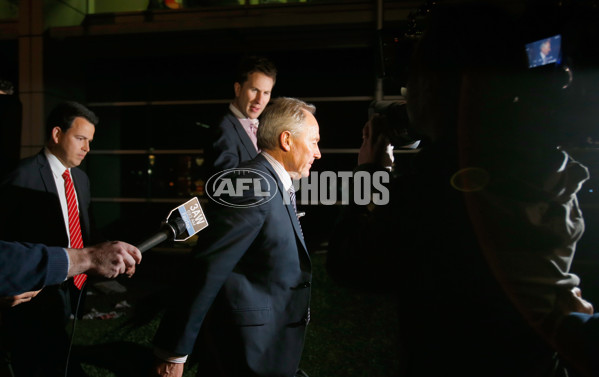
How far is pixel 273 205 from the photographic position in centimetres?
162

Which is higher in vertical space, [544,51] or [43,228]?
[544,51]

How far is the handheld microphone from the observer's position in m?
1.45

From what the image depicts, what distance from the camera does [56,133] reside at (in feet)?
8.18

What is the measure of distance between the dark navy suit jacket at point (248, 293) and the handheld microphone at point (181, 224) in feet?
0.13

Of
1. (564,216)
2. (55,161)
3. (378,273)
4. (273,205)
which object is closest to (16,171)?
(55,161)

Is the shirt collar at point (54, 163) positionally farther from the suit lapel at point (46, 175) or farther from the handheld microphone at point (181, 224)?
the handheld microphone at point (181, 224)

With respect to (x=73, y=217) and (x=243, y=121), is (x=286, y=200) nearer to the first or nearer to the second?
(x=243, y=121)

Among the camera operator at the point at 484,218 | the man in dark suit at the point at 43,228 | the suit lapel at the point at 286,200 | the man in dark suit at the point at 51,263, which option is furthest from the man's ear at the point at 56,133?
the camera operator at the point at 484,218

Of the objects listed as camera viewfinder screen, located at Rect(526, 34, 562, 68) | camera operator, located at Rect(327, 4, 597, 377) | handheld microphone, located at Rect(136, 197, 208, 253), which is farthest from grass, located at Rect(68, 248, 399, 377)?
camera viewfinder screen, located at Rect(526, 34, 562, 68)

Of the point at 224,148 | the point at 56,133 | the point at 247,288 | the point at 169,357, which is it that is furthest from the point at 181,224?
the point at 56,133

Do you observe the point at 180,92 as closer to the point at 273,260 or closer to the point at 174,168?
the point at 174,168

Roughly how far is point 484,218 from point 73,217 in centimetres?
236

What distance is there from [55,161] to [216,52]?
16.6ft

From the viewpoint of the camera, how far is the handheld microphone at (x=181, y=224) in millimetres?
1452
